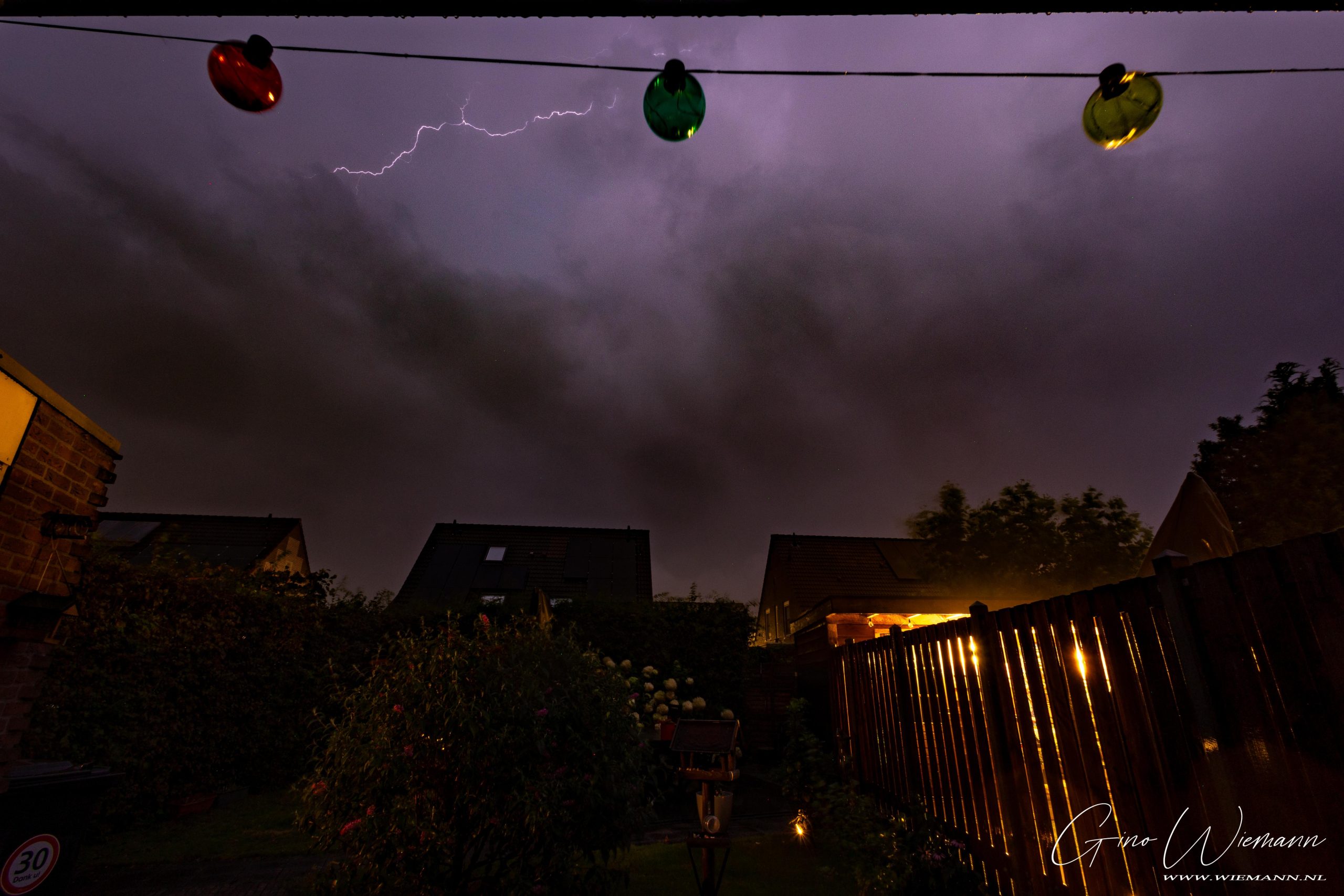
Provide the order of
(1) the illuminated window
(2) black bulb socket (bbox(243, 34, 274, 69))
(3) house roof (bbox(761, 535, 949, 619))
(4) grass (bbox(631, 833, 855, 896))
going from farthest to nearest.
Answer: (3) house roof (bbox(761, 535, 949, 619)) < (4) grass (bbox(631, 833, 855, 896)) < (1) the illuminated window < (2) black bulb socket (bbox(243, 34, 274, 69))

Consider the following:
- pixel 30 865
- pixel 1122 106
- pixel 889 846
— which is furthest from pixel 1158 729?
pixel 30 865

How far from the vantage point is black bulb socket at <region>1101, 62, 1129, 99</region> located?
2775 mm

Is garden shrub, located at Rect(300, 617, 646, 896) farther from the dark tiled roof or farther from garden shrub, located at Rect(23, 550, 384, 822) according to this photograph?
the dark tiled roof

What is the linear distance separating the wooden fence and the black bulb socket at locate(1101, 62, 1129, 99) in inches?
94.5

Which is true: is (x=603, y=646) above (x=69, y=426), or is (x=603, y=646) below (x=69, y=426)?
below

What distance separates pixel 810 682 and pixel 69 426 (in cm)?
1046

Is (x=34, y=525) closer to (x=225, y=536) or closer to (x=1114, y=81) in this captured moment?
(x=1114, y=81)

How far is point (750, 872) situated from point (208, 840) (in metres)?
5.95

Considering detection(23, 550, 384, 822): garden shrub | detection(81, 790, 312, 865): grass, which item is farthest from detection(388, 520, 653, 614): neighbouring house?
detection(81, 790, 312, 865): grass

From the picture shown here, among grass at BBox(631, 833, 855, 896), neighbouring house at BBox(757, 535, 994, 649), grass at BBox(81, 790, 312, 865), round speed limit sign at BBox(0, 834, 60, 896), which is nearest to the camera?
round speed limit sign at BBox(0, 834, 60, 896)

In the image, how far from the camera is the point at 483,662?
351cm

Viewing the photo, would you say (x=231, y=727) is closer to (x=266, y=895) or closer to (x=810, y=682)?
(x=266, y=895)

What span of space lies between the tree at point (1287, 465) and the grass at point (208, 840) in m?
17.4

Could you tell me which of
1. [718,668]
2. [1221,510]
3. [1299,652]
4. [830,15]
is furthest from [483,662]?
[718,668]
